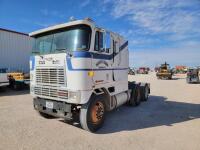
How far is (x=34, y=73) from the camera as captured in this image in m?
6.61

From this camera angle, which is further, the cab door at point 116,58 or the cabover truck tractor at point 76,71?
the cab door at point 116,58

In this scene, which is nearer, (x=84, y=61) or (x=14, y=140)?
(x=14, y=140)

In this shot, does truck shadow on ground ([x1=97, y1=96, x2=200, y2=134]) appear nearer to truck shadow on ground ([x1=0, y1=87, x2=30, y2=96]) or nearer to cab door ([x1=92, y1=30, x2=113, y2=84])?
cab door ([x1=92, y1=30, x2=113, y2=84])

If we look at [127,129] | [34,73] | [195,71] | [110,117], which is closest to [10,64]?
[34,73]

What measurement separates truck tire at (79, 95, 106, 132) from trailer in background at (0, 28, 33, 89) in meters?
10.7

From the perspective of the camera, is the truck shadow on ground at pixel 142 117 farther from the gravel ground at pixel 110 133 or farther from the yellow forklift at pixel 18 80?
the yellow forklift at pixel 18 80

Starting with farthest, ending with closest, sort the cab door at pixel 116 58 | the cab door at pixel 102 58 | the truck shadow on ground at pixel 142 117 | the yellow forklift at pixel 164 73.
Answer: the yellow forklift at pixel 164 73 < the cab door at pixel 116 58 < the truck shadow on ground at pixel 142 117 < the cab door at pixel 102 58

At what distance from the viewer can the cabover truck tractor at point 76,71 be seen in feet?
17.9

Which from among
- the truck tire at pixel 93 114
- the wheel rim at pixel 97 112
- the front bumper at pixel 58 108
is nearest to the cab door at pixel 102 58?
the truck tire at pixel 93 114

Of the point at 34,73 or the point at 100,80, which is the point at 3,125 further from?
the point at 100,80

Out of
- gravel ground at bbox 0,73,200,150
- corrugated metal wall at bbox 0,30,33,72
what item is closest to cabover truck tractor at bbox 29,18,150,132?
gravel ground at bbox 0,73,200,150

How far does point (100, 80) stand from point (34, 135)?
2.69 meters

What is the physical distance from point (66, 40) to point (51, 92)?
1.80 metres

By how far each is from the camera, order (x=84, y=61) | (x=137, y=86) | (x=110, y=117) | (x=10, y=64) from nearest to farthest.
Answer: (x=84, y=61) < (x=110, y=117) < (x=137, y=86) < (x=10, y=64)
